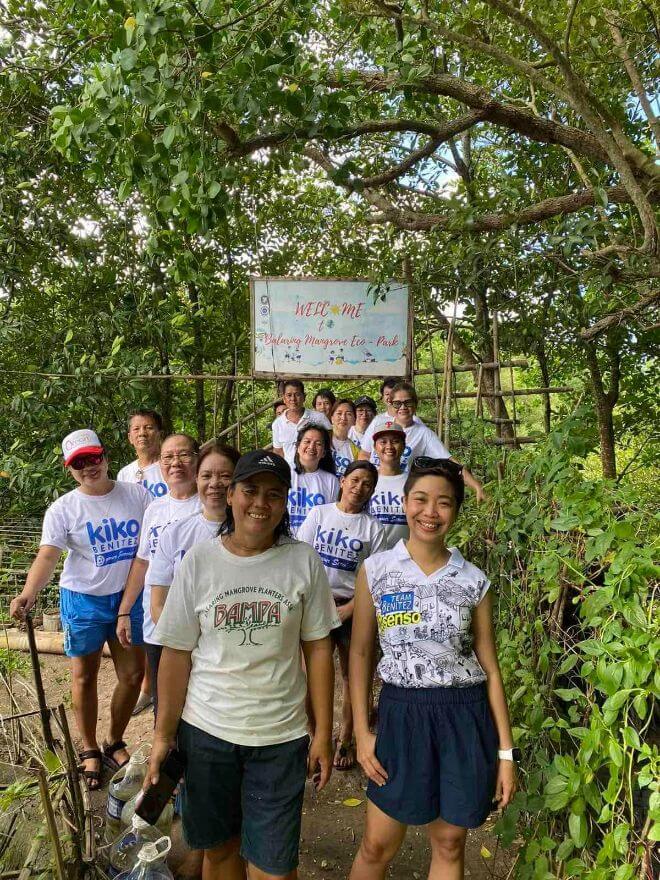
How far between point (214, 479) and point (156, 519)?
0.58m

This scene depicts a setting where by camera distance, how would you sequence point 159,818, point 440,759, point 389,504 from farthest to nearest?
1. point 389,504
2. point 159,818
3. point 440,759

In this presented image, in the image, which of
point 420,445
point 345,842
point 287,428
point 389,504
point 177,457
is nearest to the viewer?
point 345,842

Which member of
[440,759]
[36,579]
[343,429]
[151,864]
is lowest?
[151,864]

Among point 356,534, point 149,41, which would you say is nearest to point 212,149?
point 149,41

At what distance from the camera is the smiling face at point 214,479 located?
2416 mm

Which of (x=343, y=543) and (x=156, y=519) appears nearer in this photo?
(x=156, y=519)

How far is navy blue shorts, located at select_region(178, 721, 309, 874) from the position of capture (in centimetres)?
183

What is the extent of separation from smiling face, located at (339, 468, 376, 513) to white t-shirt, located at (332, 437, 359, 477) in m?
1.60

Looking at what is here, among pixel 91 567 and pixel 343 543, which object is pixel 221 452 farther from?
pixel 91 567

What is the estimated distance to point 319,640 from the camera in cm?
195

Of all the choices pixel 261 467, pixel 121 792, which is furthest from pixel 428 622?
pixel 121 792

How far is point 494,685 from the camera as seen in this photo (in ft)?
6.23

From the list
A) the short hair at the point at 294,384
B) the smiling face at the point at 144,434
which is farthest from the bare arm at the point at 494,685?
the short hair at the point at 294,384

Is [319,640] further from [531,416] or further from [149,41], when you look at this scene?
[531,416]
